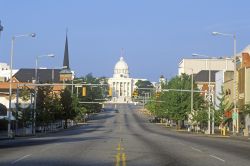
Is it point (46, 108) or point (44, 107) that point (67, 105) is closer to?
point (46, 108)

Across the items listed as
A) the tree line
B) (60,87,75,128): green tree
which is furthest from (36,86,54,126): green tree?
(60,87,75,128): green tree

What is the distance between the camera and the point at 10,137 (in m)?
58.8

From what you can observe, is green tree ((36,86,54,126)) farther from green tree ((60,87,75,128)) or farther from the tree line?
green tree ((60,87,75,128))

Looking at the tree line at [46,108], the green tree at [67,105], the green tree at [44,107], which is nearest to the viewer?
the tree line at [46,108]

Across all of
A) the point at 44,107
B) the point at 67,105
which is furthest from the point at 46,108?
the point at 67,105

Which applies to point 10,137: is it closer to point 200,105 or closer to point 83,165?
point 83,165

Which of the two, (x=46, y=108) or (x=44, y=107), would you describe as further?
(x=46, y=108)

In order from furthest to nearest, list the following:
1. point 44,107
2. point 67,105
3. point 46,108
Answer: point 67,105
point 46,108
point 44,107

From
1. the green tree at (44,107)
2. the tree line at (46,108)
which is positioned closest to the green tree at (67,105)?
the tree line at (46,108)

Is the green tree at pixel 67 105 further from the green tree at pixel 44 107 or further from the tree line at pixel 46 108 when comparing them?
the green tree at pixel 44 107

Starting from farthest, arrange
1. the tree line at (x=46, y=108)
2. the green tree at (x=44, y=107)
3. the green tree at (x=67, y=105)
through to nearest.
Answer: the green tree at (x=67, y=105) → the green tree at (x=44, y=107) → the tree line at (x=46, y=108)

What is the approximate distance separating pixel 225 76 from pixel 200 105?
6.59 m

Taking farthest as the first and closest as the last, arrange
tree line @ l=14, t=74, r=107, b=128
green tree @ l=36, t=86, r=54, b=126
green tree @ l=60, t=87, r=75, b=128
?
1. green tree @ l=60, t=87, r=75, b=128
2. green tree @ l=36, t=86, r=54, b=126
3. tree line @ l=14, t=74, r=107, b=128

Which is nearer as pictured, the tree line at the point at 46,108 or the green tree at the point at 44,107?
the tree line at the point at 46,108
